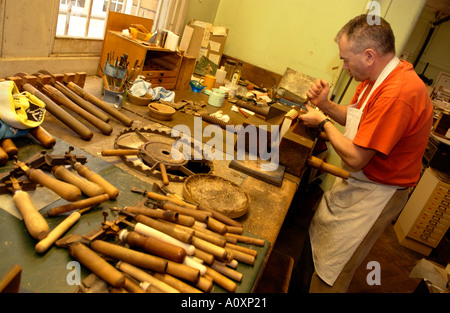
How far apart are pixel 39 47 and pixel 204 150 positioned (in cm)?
179

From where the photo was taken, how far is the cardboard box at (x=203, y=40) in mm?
4359

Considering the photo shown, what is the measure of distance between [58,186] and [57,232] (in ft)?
0.72

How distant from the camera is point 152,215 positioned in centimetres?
137

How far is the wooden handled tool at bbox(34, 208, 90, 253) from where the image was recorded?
1.14m

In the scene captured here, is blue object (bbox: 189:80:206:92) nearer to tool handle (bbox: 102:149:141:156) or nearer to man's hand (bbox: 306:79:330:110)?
man's hand (bbox: 306:79:330:110)

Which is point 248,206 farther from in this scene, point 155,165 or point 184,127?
point 184,127

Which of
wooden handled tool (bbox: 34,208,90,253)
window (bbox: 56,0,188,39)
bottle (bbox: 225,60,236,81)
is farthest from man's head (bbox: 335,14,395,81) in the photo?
bottle (bbox: 225,60,236,81)

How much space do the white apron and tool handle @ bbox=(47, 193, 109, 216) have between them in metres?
1.64

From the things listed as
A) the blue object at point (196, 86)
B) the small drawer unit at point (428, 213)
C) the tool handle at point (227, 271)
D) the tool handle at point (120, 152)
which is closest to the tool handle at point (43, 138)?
the tool handle at point (120, 152)

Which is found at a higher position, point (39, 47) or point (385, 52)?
point (385, 52)

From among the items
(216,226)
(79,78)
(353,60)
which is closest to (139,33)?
(79,78)

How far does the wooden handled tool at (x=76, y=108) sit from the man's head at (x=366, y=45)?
1.71 meters

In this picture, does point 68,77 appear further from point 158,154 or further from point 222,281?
point 222,281
